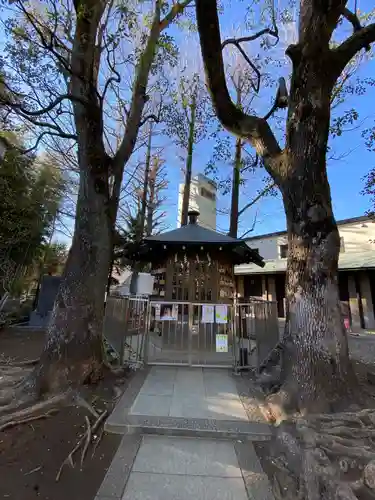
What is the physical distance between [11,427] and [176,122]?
414 inches

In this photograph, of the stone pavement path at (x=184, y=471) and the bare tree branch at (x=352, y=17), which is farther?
the bare tree branch at (x=352, y=17)

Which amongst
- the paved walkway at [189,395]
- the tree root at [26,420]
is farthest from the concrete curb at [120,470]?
the tree root at [26,420]

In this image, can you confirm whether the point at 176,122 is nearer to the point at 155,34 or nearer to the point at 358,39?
the point at 155,34

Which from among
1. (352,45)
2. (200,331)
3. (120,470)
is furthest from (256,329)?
(352,45)

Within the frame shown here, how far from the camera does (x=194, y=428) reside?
314 cm

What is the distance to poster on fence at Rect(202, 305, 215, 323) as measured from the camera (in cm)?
532

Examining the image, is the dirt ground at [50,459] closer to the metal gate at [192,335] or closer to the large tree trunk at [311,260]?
the metal gate at [192,335]

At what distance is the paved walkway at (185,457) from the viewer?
2311 millimetres

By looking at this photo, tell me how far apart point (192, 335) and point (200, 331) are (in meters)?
0.24

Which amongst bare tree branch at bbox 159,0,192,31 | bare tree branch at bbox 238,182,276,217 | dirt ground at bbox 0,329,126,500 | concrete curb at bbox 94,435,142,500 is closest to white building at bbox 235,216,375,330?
bare tree branch at bbox 238,182,276,217

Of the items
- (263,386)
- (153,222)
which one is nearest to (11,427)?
(263,386)

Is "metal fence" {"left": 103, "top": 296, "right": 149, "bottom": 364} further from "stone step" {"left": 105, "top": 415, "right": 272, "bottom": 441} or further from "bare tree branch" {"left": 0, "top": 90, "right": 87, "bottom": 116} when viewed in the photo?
"bare tree branch" {"left": 0, "top": 90, "right": 87, "bottom": 116}

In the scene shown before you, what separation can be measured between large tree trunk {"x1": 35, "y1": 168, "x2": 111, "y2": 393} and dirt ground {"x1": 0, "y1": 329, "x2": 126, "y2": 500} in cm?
57

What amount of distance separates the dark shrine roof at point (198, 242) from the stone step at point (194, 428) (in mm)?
4123
